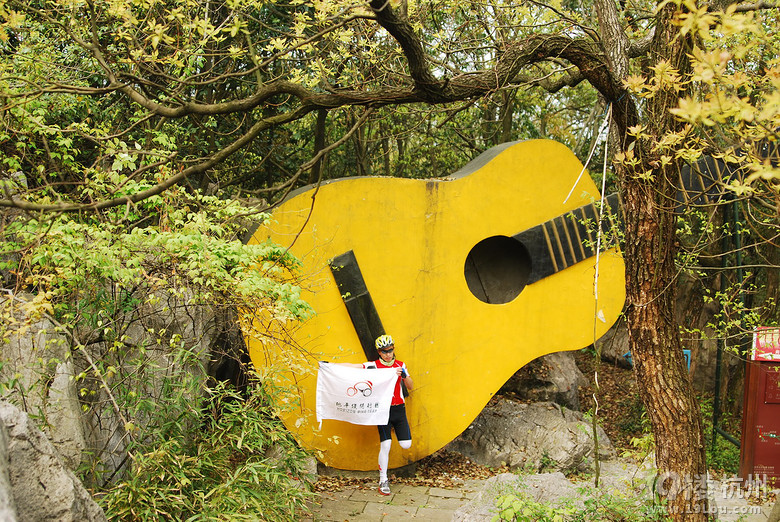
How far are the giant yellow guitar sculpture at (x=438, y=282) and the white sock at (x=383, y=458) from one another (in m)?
0.29

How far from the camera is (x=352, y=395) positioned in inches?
234

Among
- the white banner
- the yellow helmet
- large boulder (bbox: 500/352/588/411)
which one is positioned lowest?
large boulder (bbox: 500/352/588/411)

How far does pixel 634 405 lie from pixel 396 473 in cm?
400

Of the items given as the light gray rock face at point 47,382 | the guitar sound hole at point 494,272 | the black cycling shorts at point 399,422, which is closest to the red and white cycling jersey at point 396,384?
the black cycling shorts at point 399,422

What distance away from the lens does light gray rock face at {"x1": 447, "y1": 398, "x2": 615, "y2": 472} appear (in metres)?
6.84

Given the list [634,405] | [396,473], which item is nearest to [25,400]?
[396,473]

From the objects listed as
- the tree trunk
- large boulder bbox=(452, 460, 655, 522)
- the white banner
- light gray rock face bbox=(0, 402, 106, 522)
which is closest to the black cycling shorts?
the white banner

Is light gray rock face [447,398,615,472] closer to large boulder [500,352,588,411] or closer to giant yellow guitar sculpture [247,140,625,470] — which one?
large boulder [500,352,588,411]

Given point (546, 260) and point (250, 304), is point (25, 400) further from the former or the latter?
point (546, 260)

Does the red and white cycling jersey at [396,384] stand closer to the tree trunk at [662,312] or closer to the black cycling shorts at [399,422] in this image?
the black cycling shorts at [399,422]

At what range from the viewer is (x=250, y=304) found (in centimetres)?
482

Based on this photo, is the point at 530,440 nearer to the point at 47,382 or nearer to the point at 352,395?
the point at 352,395

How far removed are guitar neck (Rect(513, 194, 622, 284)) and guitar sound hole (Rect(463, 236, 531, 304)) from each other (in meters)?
0.53

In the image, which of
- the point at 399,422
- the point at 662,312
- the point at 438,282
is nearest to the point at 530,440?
the point at 399,422
